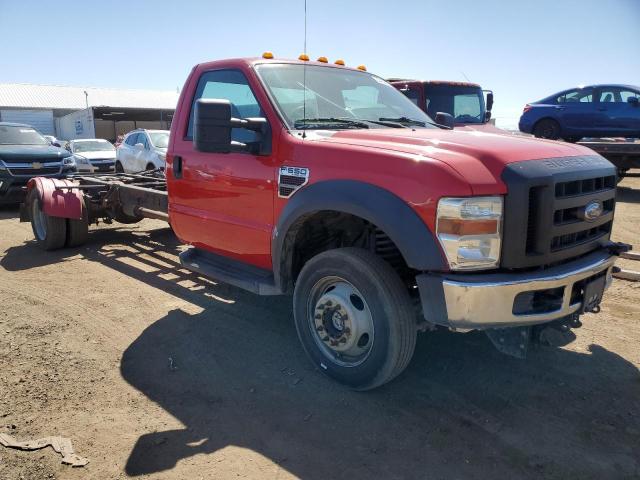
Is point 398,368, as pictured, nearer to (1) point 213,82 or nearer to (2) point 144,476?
(2) point 144,476

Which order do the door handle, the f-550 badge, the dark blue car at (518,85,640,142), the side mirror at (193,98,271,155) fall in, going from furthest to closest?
the dark blue car at (518,85,640,142)
the door handle
the f-550 badge
the side mirror at (193,98,271,155)

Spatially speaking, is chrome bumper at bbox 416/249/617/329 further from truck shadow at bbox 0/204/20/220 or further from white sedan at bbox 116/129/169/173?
white sedan at bbox 116/129/169/173

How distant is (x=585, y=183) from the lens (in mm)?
3016

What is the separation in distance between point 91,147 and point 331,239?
15.4 meters

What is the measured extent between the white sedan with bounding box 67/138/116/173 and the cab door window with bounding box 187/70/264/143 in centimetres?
1193

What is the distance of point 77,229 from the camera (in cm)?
712

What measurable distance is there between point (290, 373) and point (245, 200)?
1.31m

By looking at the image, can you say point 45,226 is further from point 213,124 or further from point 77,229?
point 213,124

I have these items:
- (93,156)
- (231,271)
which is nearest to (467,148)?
(231,271)

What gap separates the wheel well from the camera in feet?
10.9

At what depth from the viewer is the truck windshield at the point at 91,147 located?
650 inches

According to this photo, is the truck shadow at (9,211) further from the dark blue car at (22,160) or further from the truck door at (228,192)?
the truck door at (228,192)

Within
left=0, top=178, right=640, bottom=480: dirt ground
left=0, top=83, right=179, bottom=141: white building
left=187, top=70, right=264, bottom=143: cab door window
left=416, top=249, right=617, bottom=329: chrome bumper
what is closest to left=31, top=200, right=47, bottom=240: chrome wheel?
left=0, top=178, right=640, bottom=480: dirt ground

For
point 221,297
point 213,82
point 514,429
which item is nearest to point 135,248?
point 221,297
